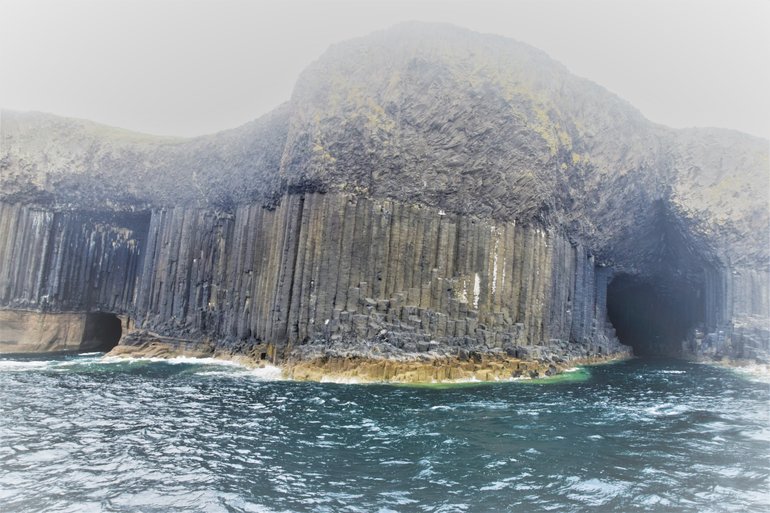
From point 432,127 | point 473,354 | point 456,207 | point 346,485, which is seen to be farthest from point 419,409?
point 432,127

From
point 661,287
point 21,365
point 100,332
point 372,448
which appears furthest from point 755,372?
point 100,332

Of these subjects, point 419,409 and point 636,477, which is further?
point 419,409

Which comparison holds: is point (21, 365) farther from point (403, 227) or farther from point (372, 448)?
point (372, 448)

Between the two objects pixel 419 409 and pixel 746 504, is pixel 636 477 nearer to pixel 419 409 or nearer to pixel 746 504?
pixel 746 504


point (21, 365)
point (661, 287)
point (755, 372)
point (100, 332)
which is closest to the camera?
point (21, 365)

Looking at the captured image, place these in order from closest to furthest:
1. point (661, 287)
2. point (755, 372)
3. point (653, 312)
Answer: point (755, 372) → point (661, 287) → point (653, 312)

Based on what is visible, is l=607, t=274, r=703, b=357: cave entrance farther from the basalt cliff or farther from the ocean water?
the ocean water

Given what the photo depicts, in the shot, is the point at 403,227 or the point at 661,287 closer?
the point at 403,227

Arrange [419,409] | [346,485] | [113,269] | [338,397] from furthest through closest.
A: [113,269] → [338,397] → [419,409] → [346,485]
